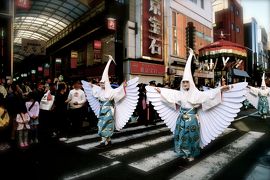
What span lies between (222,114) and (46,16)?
2124cm

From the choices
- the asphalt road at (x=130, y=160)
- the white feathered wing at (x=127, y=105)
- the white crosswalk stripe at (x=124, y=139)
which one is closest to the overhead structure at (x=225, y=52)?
the white crosswalk stripe at (x=124, y=139)

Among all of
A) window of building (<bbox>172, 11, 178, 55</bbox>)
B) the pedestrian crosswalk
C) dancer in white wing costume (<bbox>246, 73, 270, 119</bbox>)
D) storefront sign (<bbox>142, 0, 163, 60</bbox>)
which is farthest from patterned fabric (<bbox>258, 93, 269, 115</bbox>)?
window of building (<bbox>172, 11, 178, 55</bbox>)

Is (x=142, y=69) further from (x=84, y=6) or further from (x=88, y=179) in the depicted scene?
(x=88, y=179)

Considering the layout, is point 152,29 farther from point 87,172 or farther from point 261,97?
point 87,172

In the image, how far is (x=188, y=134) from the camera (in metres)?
4.86

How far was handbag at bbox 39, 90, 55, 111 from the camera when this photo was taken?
7.00 meters

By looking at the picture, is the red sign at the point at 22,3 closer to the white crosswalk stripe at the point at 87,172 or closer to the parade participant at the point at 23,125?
the parade participant at the point at 23,125

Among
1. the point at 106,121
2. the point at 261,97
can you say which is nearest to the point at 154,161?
the point at 106,121

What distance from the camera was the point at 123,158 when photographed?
201 inches

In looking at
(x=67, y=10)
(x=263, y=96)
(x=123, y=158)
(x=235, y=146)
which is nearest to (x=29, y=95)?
(x=123, y=158)

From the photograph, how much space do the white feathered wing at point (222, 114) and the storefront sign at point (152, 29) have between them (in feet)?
42.5

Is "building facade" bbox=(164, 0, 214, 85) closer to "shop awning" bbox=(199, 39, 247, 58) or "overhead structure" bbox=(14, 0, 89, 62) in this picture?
"shop awning" bbox=(199, 39, 247, 58)

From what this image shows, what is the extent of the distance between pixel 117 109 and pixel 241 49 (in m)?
9.91

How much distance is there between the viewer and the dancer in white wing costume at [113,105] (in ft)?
20.2
